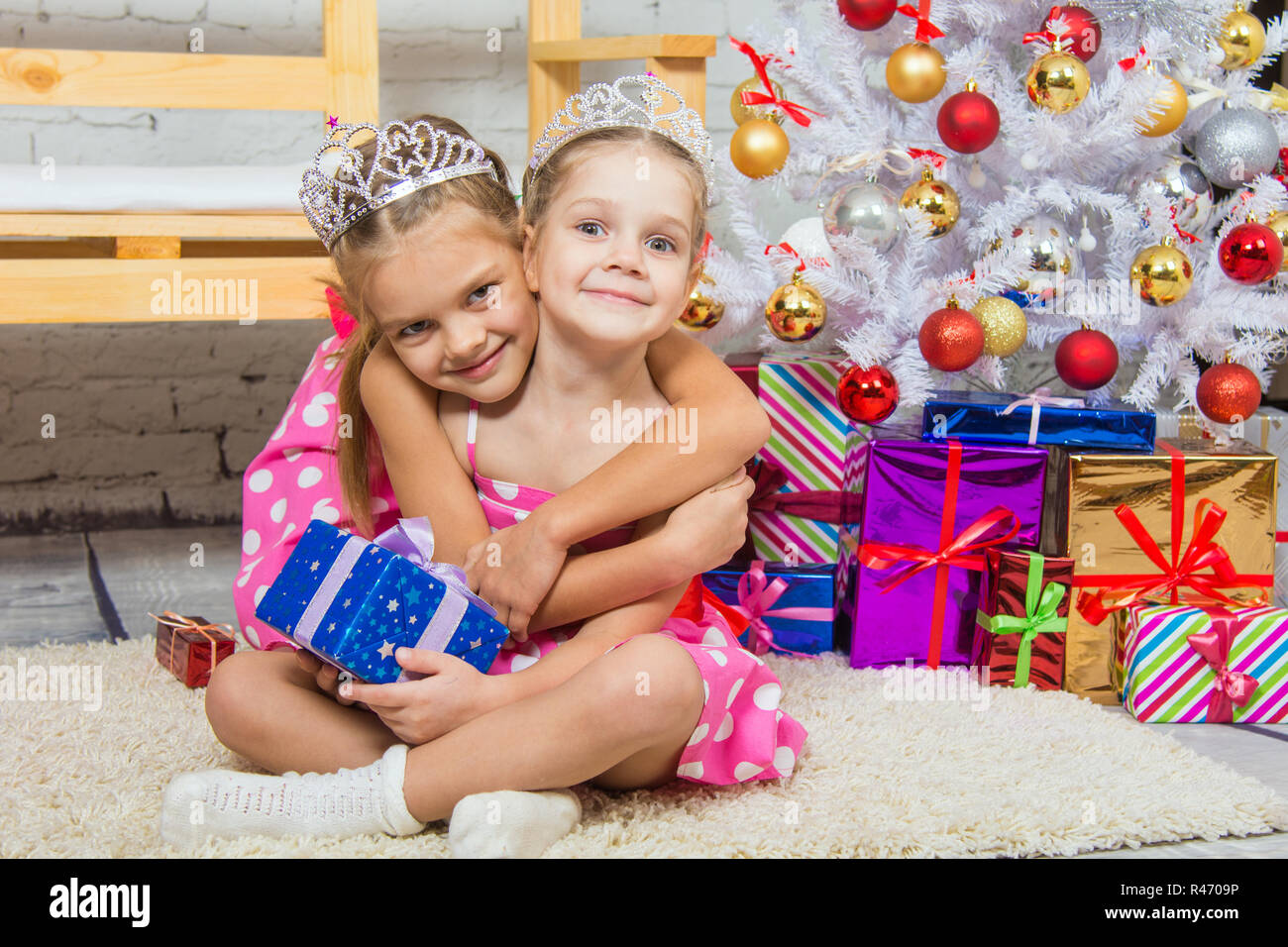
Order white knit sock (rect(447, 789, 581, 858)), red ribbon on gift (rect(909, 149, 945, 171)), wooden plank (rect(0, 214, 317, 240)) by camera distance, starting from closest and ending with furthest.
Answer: white knit sock (rect(447, 789, 581, 858)), wooden plank (rect(0, 214, 317, 240)), red ribbon on gift (rect(909, 149, 945, 171))

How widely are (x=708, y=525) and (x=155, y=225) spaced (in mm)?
922

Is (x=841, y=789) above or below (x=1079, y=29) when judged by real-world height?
below

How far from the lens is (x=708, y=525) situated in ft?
3.40

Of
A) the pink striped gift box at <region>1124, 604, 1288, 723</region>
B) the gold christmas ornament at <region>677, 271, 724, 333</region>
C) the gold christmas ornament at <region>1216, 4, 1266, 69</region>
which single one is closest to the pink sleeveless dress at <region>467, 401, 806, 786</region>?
the pink striped gift box at <region>1124, 604, 1288, 723</region>

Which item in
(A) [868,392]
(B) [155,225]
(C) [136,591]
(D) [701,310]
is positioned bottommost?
(C) [136,591]

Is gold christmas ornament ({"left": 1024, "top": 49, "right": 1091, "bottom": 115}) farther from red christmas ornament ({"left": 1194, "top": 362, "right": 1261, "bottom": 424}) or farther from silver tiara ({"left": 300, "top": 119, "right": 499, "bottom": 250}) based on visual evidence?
silver tiara ({"left": 300, "top": 119, "right": 499, "bottom": 250})

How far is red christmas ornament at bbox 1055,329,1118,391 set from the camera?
4.90 ft

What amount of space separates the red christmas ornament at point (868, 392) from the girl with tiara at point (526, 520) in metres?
0.41

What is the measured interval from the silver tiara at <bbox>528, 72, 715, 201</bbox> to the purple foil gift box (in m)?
0.49

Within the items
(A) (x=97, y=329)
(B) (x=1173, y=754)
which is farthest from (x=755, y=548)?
(A) (x=97, y=329)

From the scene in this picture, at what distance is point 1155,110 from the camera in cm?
149

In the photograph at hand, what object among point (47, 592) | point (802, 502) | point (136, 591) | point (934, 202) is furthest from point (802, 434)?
point (47, 592)

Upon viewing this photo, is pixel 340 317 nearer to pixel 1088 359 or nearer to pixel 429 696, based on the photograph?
pixel 429 696

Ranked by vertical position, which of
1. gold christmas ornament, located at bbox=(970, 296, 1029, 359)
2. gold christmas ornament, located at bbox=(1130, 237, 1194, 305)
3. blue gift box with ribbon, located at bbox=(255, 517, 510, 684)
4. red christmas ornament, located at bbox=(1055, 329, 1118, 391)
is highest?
gold christmas ornament, located at bbox=(1130, 237, 1194, 305)
